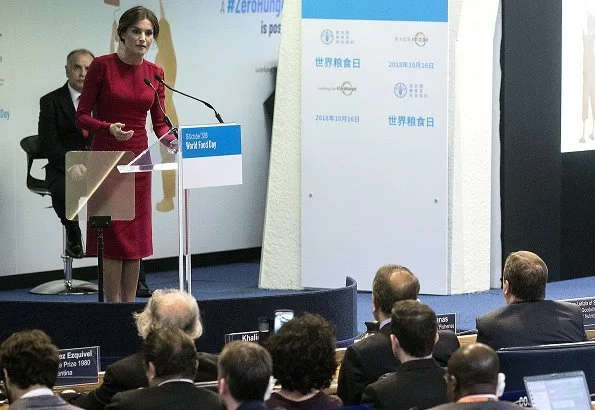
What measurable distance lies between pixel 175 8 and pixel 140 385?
6.48 metres

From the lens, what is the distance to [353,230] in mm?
Answer: 9461

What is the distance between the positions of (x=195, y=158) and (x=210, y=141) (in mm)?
114

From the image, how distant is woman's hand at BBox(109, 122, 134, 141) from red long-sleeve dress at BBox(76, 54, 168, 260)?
0.12 meters

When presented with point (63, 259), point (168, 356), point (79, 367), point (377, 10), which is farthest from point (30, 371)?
point (377, 10)

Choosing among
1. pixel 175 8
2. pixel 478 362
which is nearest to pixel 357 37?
pixel 175 8

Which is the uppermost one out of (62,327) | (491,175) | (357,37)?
(357,37)

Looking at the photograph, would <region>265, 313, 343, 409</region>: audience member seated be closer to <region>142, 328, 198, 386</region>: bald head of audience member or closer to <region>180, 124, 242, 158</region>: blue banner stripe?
<region>142, 328, 198, 386</region>: bald head of audience member

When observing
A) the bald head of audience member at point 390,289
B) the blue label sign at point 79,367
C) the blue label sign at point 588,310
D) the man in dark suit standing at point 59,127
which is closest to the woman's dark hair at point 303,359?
the bald head of audience member at point 390,289

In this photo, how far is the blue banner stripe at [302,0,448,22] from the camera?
30.0 ft

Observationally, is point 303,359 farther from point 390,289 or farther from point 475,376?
point 390,289

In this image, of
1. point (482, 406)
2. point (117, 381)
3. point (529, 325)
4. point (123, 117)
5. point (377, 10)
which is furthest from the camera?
point (377, 10)

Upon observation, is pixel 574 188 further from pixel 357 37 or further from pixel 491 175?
pixel 357 37

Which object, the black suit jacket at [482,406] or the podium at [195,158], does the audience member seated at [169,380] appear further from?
the podium at [195,158]

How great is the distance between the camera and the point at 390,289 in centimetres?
492
